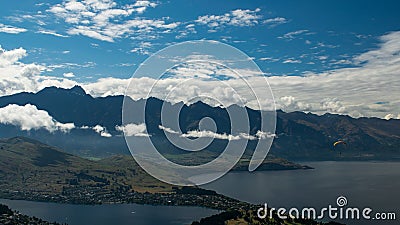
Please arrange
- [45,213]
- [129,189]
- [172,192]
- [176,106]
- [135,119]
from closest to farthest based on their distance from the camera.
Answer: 1. [135,119]
2. [176,106]
3. [45,213]
4. [172,192]
5. [129,189]

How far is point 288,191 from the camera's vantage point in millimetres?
190750

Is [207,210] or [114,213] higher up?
[207,210]

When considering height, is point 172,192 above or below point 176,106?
below

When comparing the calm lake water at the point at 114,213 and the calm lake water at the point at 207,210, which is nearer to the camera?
the calm lake water at the point at 114,213

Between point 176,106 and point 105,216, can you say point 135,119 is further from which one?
point 105,216

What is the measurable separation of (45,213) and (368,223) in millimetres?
105946

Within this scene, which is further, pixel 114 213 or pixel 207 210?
pixel 114 213

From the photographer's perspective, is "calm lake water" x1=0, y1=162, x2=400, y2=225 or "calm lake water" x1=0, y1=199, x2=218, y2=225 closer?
"calm lake water" x1=0, y1=199, x2=218, y2=225

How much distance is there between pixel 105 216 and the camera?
130750mm

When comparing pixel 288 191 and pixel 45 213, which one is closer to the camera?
pixel 45 213

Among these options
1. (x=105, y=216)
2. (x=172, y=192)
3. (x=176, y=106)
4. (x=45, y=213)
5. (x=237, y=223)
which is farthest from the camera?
(x=172, y=192)

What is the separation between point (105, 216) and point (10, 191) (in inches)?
3213

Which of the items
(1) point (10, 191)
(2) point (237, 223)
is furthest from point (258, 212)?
(1) point (10, 191)

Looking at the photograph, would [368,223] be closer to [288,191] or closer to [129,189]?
[288,191]
